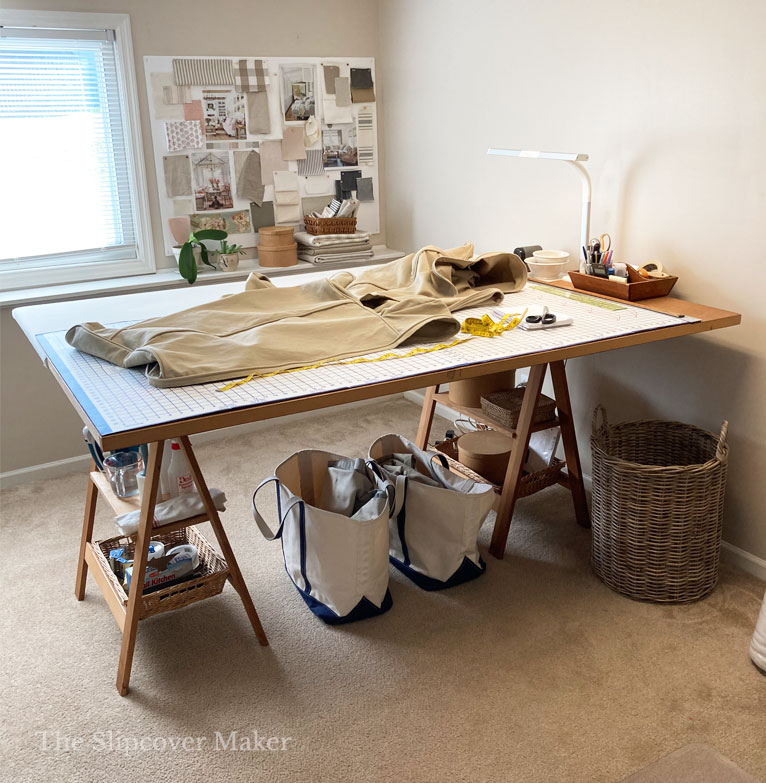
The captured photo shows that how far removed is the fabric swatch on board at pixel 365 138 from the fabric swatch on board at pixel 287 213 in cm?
38

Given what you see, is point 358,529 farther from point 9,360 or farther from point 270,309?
point 9,360

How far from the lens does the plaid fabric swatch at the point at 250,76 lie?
3.17 m

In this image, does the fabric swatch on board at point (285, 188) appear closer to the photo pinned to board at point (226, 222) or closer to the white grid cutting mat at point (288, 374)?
the photo pinned to board at point (226, 222)

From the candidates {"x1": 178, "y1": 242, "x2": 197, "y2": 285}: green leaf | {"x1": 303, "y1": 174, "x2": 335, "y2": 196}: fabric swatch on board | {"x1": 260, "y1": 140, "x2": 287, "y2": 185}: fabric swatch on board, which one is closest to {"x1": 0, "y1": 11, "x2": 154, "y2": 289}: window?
{"x1": 178, "y1": 242, "x2": 197, "y2": 285}: green leaf

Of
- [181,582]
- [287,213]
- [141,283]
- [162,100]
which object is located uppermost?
[162,100]

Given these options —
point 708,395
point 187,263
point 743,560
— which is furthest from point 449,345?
point 187,263

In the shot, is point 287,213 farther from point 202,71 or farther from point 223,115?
point 202,71

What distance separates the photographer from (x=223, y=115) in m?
3.18

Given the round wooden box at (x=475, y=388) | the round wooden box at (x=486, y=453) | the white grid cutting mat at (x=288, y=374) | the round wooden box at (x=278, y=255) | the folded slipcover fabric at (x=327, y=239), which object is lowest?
the round wooden box at (x=486, y=453)

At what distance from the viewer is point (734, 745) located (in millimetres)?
1669

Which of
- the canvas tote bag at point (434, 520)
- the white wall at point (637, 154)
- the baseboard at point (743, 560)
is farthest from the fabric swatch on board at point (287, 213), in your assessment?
the baseboard at point (743, 560)

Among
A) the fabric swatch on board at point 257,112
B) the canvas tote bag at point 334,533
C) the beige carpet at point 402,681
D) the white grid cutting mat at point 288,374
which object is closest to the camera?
the white grid cutting mat at point 288,374

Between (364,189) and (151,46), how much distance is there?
1078 mm

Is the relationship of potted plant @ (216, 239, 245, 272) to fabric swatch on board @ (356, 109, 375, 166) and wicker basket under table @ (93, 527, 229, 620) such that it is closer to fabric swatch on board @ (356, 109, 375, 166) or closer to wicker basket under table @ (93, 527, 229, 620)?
fabric swatch on board @ (356, 109, 375, 166)
